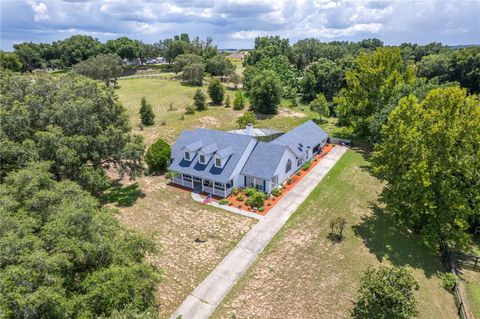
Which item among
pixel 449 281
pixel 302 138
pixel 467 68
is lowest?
pixel 449 281

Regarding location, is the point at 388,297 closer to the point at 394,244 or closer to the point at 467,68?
the point at 394,244

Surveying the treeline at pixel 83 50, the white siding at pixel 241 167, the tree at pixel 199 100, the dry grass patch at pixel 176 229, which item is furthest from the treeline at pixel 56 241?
the treeline at pixel 83 50

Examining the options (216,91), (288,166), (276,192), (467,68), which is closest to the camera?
(276,192)

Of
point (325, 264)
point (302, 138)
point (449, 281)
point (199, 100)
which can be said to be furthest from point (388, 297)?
point (199, 100)

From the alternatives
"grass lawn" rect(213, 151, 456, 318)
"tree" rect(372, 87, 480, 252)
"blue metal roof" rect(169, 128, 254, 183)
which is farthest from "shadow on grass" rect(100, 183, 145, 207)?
"tree" rect(372, 87, 480, 252)

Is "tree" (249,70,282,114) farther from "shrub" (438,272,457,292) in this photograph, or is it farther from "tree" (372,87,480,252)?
"shrub" (438,272,457,292)

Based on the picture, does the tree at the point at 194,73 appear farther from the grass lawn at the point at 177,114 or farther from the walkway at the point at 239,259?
the walkway at the point at 239,259
